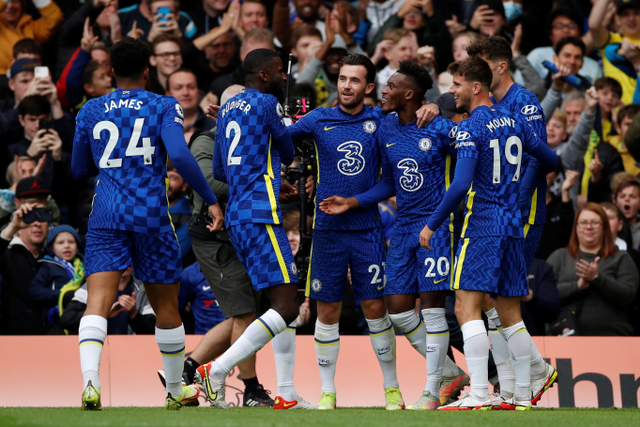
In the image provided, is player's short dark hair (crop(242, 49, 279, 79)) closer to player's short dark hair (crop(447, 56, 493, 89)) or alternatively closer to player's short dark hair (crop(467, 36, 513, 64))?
player's short dark hair (crop(447, 56, 493, 89))

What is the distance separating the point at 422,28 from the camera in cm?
1189

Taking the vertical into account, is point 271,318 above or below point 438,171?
below

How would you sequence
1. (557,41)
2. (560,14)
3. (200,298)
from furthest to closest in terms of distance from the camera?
(560,14), (557,41), (200,298)

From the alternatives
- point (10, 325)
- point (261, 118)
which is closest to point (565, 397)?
point (261, 118)

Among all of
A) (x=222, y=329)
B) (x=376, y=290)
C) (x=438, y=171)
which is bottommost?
(x=222, y=329)

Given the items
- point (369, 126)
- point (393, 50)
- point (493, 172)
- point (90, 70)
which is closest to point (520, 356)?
point (493, 172)

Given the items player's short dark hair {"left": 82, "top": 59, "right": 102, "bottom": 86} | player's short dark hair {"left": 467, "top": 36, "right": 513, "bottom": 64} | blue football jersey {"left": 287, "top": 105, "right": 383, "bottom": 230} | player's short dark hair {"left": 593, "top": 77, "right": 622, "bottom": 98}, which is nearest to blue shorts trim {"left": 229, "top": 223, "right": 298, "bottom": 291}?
blue football jersey {"left": 287, "top": 105, "right": 383, "bottom": 230}

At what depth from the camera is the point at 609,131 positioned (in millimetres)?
11180

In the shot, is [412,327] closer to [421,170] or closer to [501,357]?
[501,357]

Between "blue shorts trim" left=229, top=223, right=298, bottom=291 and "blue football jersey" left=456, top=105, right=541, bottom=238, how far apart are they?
4.14 feet

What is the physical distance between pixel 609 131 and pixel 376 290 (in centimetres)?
583

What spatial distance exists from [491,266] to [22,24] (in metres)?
8.58

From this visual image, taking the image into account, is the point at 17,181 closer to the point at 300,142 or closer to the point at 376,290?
the point at 300,142

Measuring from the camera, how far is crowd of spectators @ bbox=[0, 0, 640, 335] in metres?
8.76
